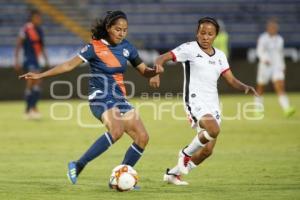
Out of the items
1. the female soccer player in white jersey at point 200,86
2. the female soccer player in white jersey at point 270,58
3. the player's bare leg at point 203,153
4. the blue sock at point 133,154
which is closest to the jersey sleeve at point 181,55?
the female soccer player in white jersey at point 200,86

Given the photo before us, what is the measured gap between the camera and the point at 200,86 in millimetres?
10000

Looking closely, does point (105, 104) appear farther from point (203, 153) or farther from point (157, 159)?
point (157, 159)

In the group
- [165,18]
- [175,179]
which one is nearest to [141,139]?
[175,179]

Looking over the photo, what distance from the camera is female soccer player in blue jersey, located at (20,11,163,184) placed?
9.38 m

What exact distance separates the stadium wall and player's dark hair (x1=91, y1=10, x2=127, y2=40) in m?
15.9

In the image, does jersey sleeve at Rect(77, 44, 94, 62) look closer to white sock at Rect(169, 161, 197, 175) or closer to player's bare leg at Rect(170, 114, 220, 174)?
player's bare leg at Rect(170, 114, 220, 174)

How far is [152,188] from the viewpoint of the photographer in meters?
9.55

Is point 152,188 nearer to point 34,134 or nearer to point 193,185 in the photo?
point 193,185

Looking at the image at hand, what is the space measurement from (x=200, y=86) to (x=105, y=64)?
4.02 ft

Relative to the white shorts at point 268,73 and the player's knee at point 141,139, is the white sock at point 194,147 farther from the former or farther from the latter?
the white shorts at point 268,73

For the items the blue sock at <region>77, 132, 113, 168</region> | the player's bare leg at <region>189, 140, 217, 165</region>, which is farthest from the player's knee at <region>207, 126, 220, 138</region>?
the blue sock at <region>77, 132, 113, 168</region>

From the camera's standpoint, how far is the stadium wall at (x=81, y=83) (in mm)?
25734

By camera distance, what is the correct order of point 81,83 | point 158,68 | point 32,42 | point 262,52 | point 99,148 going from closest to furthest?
point 99,148, point 158,68, point 32,42, point 262,52, point 81,83

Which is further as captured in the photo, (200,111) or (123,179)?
(200,111)
